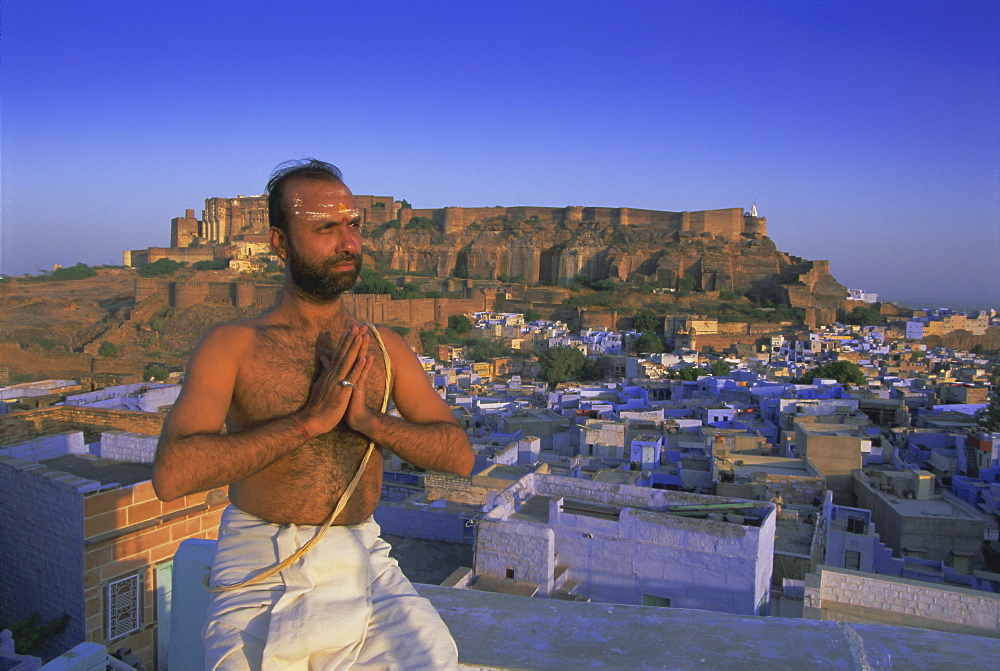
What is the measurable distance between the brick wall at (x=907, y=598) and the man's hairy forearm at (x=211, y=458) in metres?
3.58

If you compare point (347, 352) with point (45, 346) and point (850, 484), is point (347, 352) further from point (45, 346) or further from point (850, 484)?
point (45, 346)

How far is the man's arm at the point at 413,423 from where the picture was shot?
1206 mm

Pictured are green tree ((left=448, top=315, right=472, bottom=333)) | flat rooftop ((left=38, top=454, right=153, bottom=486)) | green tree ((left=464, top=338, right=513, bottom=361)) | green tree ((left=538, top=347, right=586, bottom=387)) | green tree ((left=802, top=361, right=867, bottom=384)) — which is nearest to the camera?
flat rooftop ((left=38, top=454, right=153, bottom=486))

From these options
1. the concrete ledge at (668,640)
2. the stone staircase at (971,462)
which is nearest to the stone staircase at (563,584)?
the concrete ledge at (668,640)

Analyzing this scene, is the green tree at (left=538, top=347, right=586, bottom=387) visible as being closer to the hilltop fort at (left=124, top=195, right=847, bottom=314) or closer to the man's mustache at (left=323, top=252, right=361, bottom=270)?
the hilltop fort at (left=124, top=195, right=847, bottom=314)

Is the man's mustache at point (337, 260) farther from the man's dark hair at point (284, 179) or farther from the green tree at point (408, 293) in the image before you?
the green tree at point (408, 293)

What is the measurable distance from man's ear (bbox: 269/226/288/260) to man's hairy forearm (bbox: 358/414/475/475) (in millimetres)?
312

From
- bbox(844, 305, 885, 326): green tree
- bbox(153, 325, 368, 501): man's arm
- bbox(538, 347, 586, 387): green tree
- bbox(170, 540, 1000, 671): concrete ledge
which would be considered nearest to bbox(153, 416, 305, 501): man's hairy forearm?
bbox(153, 325, 368, 501): man's arm

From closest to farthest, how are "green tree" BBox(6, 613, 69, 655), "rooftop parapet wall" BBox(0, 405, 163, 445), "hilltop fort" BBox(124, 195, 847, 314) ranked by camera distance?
"green tree" BBox(6, 613, 69, 655), "rooftop parapet wall" BBox(0, 405, 163, 445), "hilltop fort" BBox(124, 195, 847, 314)

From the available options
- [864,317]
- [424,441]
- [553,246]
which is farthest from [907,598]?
[553,246]

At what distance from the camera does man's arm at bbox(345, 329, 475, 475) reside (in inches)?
47.5

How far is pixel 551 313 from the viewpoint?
33.4 meters

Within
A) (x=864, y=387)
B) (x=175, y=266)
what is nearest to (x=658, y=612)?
(x=864, y=387)

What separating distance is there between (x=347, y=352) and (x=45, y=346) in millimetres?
27571
